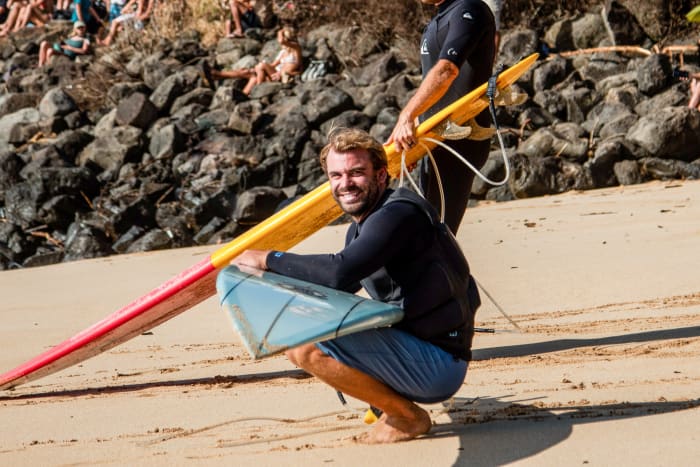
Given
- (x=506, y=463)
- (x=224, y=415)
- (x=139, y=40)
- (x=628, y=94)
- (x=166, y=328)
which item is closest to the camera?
(x=506, y=463)

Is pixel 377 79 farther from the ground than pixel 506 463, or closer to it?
closer to it

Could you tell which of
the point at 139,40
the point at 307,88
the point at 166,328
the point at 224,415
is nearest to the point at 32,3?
the point at 139,40

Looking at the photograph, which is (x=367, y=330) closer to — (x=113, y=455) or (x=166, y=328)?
(x=113, y=455)

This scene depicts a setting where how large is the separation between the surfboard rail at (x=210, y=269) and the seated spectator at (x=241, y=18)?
48.4 feet

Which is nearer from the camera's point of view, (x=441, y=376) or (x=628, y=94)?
(x=441, y=376)

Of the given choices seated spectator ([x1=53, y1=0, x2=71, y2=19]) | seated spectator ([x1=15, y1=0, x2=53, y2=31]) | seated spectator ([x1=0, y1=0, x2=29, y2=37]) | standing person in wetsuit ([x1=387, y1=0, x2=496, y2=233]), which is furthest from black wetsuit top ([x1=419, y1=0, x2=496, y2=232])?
seated spectator ([x1=0, y1=0, x2=29, y2=37])

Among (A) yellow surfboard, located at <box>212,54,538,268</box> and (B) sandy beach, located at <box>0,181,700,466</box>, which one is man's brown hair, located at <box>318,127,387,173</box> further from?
(A) yellow surfboard, located at <box>212,54,538,268</box>

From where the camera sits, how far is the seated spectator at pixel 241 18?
18531 millimetres

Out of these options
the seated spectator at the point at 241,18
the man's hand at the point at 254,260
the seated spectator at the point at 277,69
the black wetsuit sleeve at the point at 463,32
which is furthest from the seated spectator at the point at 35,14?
the man's hand at the point at 254,260

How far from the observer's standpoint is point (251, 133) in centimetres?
1430

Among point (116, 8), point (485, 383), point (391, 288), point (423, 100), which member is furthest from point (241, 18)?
point (391, 288)

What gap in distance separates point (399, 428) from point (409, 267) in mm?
502

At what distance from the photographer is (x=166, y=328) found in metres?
5.62

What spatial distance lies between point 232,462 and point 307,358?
423 mm
